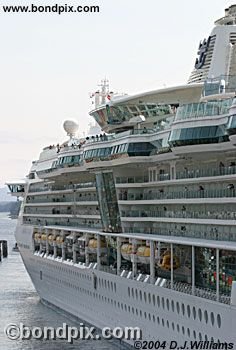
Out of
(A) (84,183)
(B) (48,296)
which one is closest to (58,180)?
(A) (84,183)

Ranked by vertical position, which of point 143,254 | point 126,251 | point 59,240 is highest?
point 59,240

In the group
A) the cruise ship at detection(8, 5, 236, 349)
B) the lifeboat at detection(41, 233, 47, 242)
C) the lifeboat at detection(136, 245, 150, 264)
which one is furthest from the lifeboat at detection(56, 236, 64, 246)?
the lifeboat at detection(136, 245, 150, 264)

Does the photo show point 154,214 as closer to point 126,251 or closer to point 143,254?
point 126,251

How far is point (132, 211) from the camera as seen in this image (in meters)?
37.4

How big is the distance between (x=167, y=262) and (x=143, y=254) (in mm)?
2216

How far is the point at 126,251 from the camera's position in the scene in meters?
35.8

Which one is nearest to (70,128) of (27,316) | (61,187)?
(61,187)

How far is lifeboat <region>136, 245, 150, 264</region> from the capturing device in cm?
3344

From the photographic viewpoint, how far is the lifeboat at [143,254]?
33.4 m

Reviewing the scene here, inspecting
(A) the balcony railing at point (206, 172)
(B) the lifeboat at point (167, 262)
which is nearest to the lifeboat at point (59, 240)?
(A) the balcony railing at point (206, 172)

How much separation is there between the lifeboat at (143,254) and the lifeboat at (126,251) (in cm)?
101

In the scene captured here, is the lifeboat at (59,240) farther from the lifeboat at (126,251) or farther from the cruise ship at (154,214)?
the lifeboat at (126,251)

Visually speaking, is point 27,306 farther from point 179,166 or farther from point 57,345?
point 179,166

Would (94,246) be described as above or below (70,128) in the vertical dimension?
below
